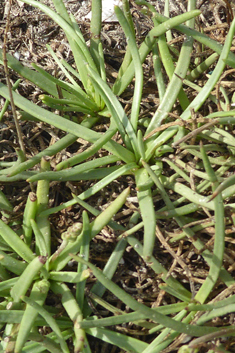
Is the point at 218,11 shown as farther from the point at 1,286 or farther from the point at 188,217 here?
the point at 1,286

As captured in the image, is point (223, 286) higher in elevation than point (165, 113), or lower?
lower

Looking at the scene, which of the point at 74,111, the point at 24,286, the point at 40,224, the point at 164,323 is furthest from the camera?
the point at 74,111

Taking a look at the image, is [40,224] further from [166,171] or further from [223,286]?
[223,286]

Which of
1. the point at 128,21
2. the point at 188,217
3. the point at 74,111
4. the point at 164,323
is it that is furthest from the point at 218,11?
the point at 164,323

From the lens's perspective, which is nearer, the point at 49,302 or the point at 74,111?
the point at 49,302

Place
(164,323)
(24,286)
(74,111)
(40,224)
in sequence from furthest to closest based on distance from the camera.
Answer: (74,111), (40,224), (24,286), (164,323)

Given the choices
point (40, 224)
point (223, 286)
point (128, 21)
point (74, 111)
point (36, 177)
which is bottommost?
point (223, 286)
